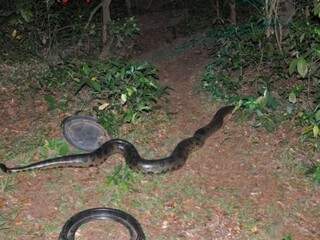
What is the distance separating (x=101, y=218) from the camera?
6.16 meters

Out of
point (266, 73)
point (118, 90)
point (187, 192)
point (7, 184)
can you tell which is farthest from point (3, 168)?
→ point (266, 73)

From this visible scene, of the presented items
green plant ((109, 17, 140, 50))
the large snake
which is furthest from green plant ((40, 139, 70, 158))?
green plant ((109, 17, 140, 50))

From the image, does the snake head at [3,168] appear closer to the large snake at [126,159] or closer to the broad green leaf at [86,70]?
the large snake at [126,159]

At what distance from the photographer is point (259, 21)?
35.6 ft

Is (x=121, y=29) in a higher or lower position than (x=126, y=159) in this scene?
higher

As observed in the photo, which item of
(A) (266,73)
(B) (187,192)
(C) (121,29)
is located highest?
(C) (121,29)

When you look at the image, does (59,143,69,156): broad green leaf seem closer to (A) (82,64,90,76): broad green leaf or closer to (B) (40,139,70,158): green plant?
(B) (40,139,70,158): green plant

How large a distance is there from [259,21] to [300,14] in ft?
4.06

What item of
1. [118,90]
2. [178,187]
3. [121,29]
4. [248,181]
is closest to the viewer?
[178,187]

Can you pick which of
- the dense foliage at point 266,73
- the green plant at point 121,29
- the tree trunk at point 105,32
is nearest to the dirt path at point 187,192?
the dense foliage at point 266,73

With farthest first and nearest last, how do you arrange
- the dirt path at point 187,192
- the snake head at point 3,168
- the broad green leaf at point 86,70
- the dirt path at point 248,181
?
1. the broad green leaf at point 86,70
2. the snake head at point 3,168
3. the dirt path at point 248,181
4. the dirt path at point 187,192

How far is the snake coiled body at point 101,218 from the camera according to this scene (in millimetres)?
5793

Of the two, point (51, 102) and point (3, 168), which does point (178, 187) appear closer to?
point (3, 168)

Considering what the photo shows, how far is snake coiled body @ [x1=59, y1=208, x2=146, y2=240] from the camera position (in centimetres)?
579
